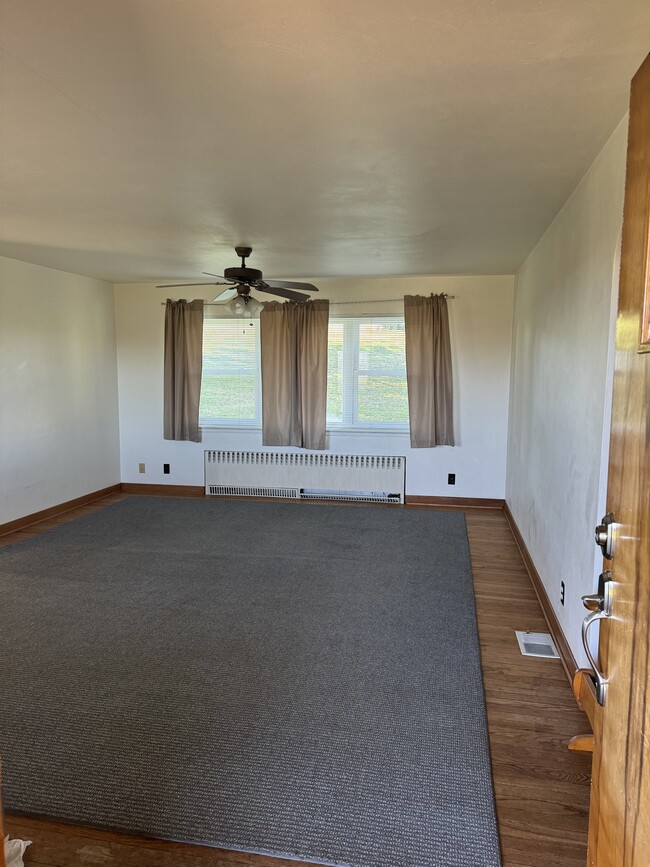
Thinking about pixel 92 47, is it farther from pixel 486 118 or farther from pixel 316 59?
pixel 486 118

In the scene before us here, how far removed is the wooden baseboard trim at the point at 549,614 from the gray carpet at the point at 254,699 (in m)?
0.43

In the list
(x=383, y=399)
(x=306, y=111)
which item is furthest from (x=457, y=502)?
(x=306, y=111)

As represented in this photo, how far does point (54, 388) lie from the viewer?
5.10 metres

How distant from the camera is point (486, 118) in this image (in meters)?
1.94

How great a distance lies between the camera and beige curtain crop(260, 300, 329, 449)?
5.60 meters

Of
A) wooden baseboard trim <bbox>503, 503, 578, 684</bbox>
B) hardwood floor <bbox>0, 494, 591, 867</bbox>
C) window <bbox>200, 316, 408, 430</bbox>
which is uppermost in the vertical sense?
window <bbox>200, 316, 408, 430</bbox>

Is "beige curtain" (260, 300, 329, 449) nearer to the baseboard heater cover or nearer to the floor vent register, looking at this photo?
the baseboard heater cover

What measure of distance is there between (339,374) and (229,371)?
1255 mm

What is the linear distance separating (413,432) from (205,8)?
14.8 feet

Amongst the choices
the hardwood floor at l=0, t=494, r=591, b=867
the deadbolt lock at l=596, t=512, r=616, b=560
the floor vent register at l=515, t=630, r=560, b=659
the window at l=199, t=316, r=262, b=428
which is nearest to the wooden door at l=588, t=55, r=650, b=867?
the deadbolt lock at l=596, t=512, r=616, b=560

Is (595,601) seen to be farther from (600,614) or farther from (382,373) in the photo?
(382,373)

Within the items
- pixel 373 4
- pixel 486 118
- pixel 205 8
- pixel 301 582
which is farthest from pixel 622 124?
pixel 301 582

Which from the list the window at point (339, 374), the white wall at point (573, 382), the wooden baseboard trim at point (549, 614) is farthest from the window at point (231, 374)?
the wooden baseboard trim at point (549, 614)

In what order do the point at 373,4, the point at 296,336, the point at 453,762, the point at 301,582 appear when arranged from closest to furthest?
1. the point at 373,4
2. the point at 453,762
3. the point at 301,582
4. the point at 296,336
